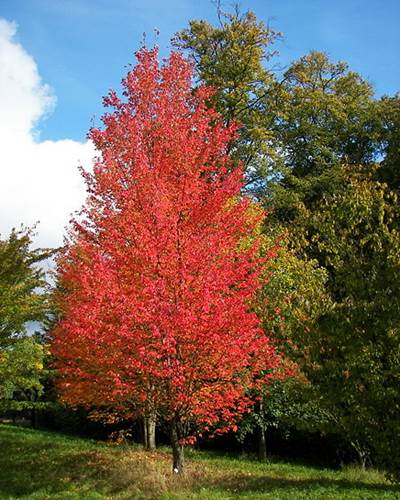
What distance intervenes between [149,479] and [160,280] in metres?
5.08

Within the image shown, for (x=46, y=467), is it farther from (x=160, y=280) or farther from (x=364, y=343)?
(x=364, y=343)

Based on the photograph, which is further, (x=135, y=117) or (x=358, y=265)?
(x=135, y=117)

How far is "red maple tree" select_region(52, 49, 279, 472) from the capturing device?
437 inches

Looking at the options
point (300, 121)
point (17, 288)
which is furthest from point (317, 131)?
point (17, 288)

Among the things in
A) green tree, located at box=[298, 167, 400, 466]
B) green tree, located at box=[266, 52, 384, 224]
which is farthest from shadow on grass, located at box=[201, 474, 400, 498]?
green tree, located at box=[266, 52, 384, 224]

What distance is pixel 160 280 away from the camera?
10891mm

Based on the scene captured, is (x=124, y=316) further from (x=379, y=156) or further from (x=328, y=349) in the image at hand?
(x=379, y=156)

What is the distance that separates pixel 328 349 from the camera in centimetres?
975

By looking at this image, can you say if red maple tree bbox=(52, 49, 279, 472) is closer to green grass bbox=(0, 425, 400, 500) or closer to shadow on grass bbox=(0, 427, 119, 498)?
green grass bbox=(0, 425, 400, 500)

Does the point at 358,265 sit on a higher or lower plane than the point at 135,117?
lower

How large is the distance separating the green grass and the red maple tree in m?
1.17

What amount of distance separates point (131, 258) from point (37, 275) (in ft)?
19.7

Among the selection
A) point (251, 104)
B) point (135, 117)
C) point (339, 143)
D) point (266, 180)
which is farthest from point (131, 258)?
point (339, 143)

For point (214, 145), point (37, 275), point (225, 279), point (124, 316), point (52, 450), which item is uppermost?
point (214, 145)
